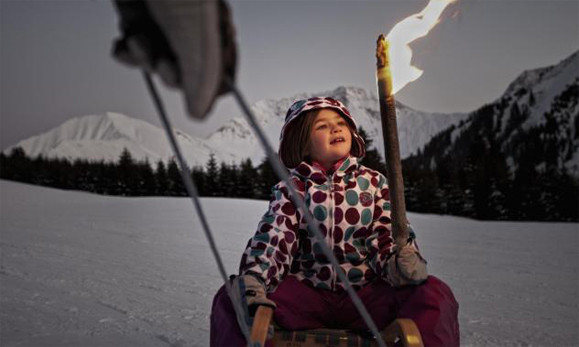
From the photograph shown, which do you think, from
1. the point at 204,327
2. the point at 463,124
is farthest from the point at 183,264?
the point at 463,124

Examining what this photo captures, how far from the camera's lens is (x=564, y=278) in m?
5.59

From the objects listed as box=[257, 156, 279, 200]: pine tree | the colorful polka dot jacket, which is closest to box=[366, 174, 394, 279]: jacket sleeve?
the colorful polka dot jacket

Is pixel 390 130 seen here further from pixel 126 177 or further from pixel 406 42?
pixel 126 177

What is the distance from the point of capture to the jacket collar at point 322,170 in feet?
7.14

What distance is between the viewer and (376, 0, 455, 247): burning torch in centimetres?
146

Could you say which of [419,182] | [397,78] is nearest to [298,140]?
[397,78]

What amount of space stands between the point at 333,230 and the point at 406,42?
89 cm

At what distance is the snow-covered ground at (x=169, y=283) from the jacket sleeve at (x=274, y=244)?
1.42 m

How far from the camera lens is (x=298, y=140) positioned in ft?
7.50

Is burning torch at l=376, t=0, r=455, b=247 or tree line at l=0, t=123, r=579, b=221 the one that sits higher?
burning torch at l=376, t=0, r=455, b=247

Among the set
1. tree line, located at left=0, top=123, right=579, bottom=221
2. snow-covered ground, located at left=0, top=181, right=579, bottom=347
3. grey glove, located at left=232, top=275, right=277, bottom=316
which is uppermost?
grey glove, located at left=232, top=275, right=277, bottom=316

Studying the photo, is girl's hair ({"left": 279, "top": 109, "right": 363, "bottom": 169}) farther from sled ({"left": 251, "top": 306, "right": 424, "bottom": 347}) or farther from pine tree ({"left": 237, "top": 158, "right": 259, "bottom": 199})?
pine tree ({"left": 237, "top": 158, "right": 259, "bottom": 199})

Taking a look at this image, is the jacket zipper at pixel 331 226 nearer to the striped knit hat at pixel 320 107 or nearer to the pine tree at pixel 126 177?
the striped knit hat at pixel 320 107

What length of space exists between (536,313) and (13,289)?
16.7 ft
